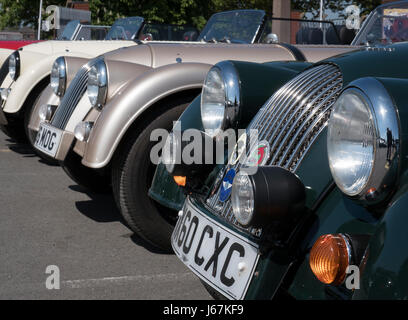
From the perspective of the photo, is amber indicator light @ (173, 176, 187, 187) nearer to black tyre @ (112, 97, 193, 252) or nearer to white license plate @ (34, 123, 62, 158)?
black tyre @ (112, 97, 193, 252)

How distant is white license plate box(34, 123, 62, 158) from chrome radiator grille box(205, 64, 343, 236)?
5.71ft

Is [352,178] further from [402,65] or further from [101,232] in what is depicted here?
[101,232]

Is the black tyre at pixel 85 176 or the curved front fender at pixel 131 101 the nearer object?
the curved front fender at pixel 131 101

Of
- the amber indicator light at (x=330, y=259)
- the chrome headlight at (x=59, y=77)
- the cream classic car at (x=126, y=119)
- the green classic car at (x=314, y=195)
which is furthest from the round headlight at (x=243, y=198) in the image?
the chrome headlight at (x=59, y=77)

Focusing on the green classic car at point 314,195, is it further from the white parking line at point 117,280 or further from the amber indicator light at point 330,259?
the white parking line at point 117,280

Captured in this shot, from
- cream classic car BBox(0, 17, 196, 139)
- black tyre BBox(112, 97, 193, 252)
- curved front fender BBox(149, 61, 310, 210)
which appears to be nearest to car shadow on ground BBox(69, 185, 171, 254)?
black tyre BBox(112, 97, 193, 252)

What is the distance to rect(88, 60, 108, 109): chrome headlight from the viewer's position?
3.49 m

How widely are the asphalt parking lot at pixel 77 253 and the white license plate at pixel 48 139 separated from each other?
55 centimetres

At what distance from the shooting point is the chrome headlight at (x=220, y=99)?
2.40 metres

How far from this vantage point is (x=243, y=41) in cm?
498

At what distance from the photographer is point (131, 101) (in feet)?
10.5
